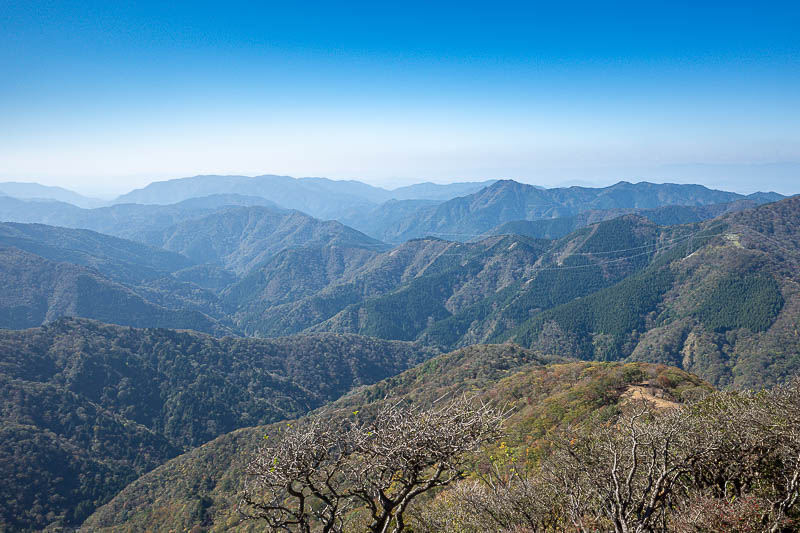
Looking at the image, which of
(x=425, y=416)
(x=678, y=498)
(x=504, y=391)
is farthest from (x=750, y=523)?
(x=504, y=391)

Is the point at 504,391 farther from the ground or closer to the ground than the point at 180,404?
farther from the ground

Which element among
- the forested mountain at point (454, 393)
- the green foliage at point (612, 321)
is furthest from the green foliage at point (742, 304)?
the forested mountain at point (454, 393)

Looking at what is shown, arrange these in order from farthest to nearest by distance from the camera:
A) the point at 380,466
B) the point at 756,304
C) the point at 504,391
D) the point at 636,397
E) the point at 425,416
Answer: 1. the point at 756,304
2. the point at 504,391
3. the point at 636,397
4. the point at 425,416
5. the point at 380,466

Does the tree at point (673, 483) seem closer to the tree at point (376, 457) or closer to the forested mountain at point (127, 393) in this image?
the tree at point (376, 457)

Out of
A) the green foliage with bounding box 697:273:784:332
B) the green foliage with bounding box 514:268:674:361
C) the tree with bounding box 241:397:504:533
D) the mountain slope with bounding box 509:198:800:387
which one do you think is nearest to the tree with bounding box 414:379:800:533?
the tree with bounding box 241:397:504:533

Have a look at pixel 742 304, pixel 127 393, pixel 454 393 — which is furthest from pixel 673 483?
pixel 742 304

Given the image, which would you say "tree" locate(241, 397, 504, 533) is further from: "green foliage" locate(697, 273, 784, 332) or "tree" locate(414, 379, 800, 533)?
"green foliage" locate(697, 273, 784, 332)

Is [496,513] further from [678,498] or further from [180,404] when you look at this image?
[180,404]
